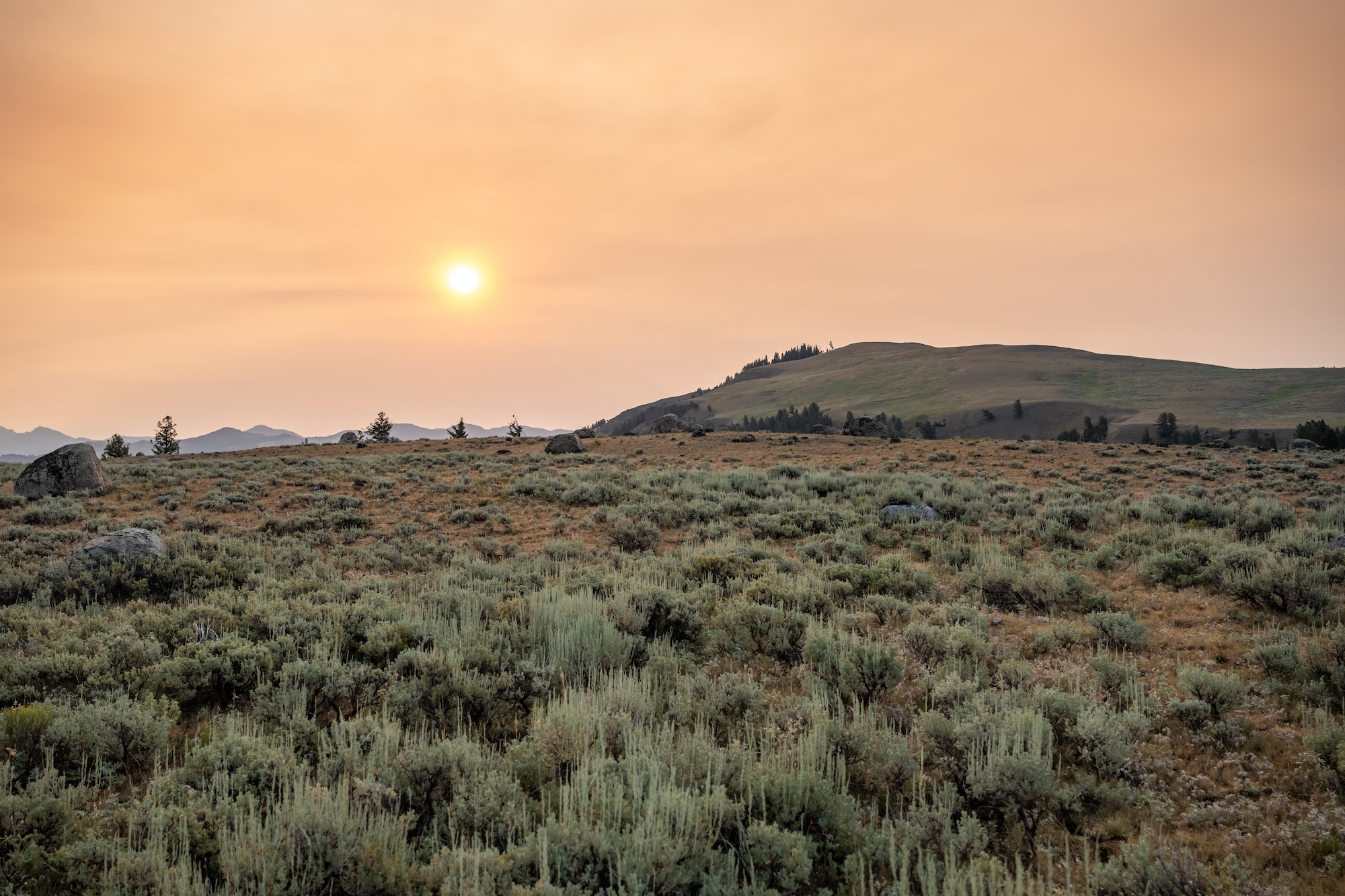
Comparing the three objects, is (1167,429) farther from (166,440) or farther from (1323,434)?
(166,440)

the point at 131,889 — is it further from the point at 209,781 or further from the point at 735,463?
the point at 735,463

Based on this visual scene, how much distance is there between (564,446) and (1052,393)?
5453 inches

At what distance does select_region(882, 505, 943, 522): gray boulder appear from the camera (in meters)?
14.5

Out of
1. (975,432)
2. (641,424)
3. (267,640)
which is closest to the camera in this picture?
(267,640)

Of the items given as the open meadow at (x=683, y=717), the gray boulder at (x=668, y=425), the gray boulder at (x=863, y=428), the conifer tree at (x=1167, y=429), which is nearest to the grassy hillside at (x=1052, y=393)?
the conifer tree at (x=1167, y=429)

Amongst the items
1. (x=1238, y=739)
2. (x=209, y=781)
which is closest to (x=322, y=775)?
(x=209, y=781)

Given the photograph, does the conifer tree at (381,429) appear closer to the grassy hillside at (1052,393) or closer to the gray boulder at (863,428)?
the gray boulder at (863,428)

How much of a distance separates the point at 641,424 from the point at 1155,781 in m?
189

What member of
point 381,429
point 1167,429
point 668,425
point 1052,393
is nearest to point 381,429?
point 381,429

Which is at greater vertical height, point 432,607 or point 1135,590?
point 432,607

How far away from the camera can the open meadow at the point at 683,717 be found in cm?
336

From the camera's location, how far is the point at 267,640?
21.6ft

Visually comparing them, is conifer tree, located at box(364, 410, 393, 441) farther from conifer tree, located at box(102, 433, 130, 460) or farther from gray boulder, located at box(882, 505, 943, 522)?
gray boulder, located at box(882, 505, 943, 522)

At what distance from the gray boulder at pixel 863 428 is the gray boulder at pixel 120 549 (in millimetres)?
40992
